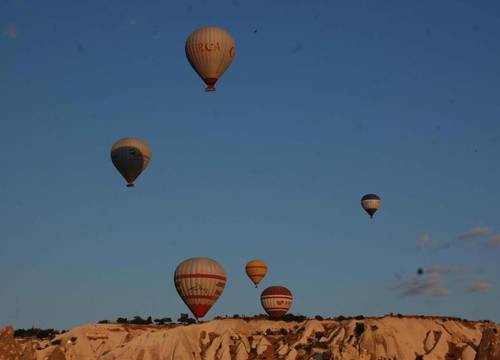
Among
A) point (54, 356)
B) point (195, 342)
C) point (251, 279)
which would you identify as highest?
point (251, 279)

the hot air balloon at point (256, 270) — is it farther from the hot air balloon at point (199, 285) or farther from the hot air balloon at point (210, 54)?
the hot air balloon at point (210, 54)

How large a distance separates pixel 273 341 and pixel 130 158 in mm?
29627

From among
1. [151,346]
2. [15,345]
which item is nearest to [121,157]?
[151,346]

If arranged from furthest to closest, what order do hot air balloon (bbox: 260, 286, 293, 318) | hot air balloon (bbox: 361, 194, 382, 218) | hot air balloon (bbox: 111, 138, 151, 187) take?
hot air balloon (bbox: 361, 194, 382, 218) < hot air balloon (bbox: 260, 286, 293, 318) < hot air balloon (bbox: 111, 138, 151, 187)

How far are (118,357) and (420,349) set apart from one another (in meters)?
37.1

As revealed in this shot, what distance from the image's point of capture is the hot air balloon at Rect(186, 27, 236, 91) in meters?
106

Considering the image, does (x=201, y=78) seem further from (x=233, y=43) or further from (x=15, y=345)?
(x=15, y=345)

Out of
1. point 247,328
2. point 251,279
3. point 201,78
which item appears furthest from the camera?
point 251,279

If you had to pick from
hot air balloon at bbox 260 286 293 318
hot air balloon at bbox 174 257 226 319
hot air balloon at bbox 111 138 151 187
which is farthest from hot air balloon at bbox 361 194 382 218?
hot air balloon at bbox 111 138 151 187

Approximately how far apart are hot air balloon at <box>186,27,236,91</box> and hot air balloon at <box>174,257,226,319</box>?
79.0ft

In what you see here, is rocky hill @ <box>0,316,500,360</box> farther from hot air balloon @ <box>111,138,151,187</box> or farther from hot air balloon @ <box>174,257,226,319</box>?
hot air balloon @ <box>111,138,151,187</box>

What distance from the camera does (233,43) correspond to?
108812mm

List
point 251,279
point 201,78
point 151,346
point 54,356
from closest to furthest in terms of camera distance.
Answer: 1. point 54,356
2. point 201,78
3. point 151,346
4. point 251,279

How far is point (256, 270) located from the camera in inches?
5433
